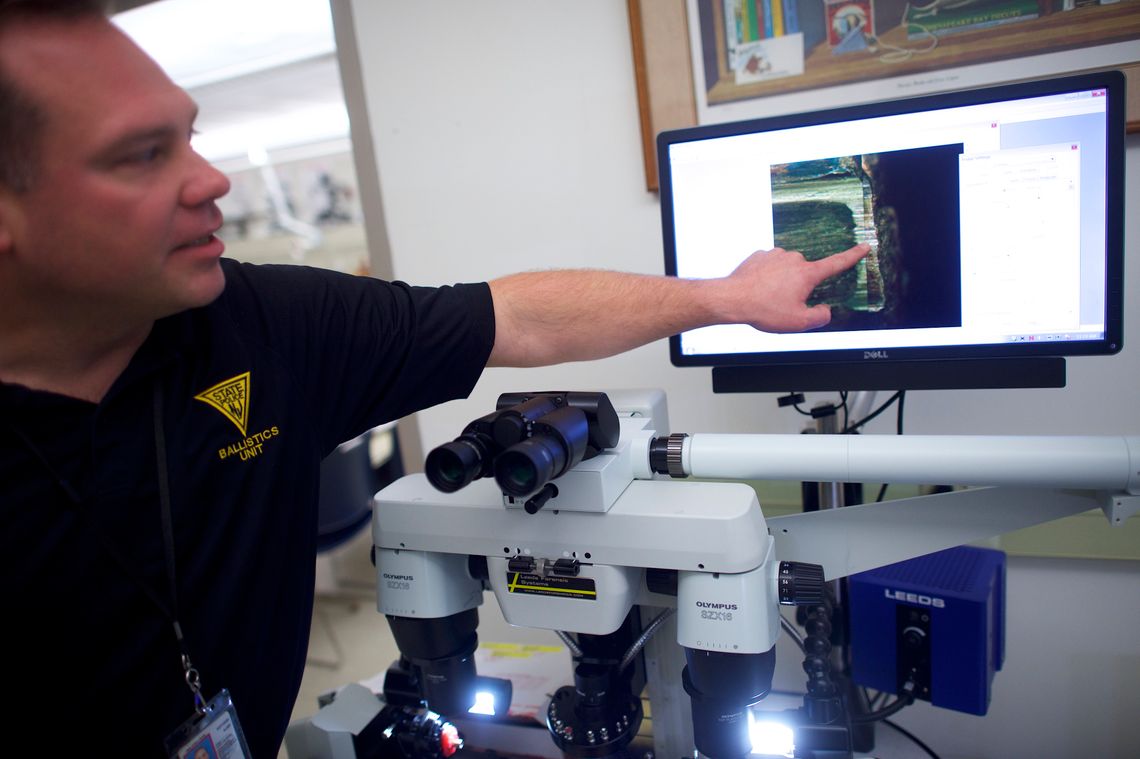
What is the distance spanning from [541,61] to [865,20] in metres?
0.57

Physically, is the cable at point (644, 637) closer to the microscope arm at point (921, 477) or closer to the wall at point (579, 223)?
the microscope arm at point (921, 477)

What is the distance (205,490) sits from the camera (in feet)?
2.75

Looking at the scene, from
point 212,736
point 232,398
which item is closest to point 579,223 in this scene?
point 232,398

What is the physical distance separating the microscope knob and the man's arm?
1.01 feet

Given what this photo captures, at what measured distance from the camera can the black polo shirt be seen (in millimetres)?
732

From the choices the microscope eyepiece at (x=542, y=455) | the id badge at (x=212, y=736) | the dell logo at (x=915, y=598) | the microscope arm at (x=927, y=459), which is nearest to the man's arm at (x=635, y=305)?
the microscope arm at (x=927, y=459)

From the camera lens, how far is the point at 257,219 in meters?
6.14

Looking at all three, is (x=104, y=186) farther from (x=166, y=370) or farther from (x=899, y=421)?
(x=899, y=421)

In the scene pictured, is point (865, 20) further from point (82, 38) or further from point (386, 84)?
point (82, 38)

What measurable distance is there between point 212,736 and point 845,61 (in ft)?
4.21

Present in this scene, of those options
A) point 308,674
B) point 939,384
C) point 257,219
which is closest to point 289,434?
point 939,384

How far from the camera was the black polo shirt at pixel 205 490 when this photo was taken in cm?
73

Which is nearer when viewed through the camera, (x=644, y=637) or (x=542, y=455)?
(x=542, y=455)

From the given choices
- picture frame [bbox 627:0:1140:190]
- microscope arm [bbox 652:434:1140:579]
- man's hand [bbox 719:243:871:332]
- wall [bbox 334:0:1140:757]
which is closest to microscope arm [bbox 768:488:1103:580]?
microscope arm [bbox 652:434:1140:579]
